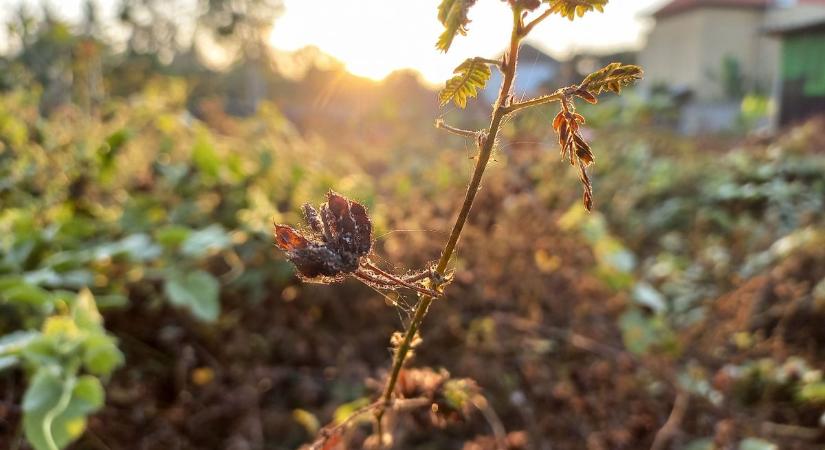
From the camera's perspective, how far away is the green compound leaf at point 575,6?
616mm

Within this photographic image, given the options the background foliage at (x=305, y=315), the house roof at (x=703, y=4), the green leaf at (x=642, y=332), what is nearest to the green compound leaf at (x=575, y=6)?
the background foliage at (x=305, y=315)

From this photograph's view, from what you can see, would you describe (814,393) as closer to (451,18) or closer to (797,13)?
(451,18)

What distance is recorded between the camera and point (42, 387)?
1.35 m

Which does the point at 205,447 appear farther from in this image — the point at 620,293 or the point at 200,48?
the point at 200,48

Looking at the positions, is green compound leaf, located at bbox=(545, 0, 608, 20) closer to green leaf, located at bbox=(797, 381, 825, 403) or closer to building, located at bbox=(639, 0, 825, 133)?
green leaf, located at bbox=(797, 381, 825, 403)

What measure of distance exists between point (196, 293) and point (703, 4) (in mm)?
25777

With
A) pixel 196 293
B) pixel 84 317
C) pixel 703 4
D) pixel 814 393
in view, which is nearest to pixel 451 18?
pixel 84 317

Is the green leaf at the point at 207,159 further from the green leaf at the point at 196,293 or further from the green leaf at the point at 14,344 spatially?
the green leaf at the point at 14,344

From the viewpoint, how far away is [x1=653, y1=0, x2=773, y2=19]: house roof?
24.0 meters

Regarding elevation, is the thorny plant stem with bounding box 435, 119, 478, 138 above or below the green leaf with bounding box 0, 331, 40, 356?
above

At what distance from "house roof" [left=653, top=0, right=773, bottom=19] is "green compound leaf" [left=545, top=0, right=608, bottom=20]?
86.4 feet

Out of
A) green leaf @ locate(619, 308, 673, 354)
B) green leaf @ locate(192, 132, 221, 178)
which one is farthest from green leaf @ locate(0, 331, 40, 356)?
green leaf @ locate(619, 308, 673, 354)

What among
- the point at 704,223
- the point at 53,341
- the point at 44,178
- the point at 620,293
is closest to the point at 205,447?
the point at 53,341

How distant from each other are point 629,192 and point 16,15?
5.54 m
